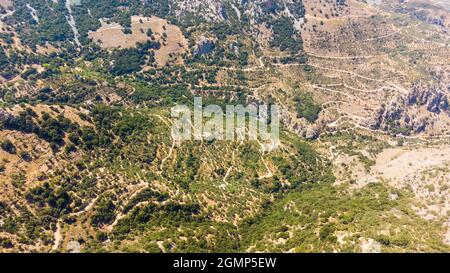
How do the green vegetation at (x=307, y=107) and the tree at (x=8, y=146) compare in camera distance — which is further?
the green vegetation at (x=307, y=107)

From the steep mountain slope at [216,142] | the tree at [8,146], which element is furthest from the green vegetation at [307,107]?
the tree at [8,146]

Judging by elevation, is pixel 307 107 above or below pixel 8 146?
below

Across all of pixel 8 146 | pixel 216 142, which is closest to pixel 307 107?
pixel 216 142

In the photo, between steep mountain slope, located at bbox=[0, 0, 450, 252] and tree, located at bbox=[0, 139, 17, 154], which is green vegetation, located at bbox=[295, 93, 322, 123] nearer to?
steep mountain slope, located at bbox=[0, 0, 450, 252]

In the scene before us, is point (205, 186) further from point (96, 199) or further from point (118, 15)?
point (118, 15)

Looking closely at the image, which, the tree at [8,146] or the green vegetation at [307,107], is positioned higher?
the tree at [8,146]

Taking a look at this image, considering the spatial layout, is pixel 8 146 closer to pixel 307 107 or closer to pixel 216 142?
pixel 216 142

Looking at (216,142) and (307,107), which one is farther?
(307,107)

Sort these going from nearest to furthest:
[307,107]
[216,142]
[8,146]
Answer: [8,146] → [216,142] → [307,107]

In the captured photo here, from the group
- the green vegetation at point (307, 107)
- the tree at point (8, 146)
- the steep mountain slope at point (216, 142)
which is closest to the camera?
the steep mountain slope at point (216, 142)

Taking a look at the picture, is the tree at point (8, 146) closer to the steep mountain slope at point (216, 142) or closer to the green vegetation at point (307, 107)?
the steep mountain slope at point (216, 142)

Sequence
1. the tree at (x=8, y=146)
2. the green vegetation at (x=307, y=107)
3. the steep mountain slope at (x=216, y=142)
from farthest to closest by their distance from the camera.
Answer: the green vegetation at (x=307, y=107) < the tree at (x=8, y=146) < the steep mountain slope at (x=216, y=142)

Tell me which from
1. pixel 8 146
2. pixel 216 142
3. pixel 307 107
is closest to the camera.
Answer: pixel 8 146
